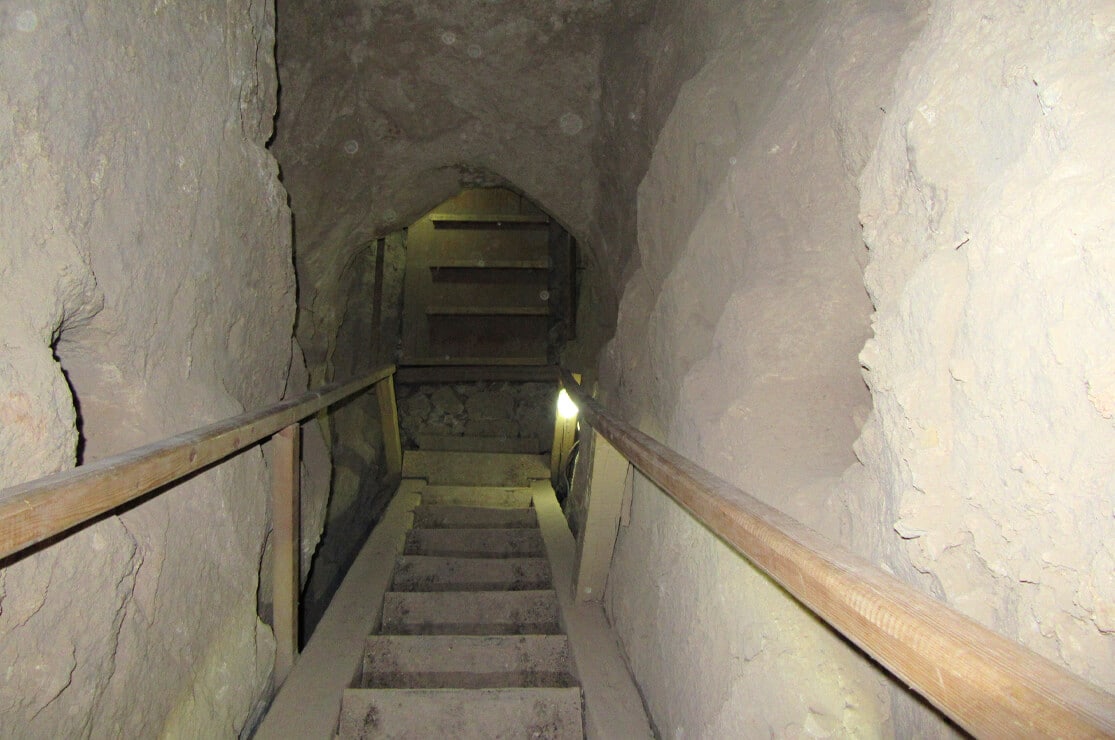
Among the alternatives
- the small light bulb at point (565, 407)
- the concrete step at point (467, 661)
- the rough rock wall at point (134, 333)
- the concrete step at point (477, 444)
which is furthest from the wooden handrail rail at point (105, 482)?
the concrete step at point (477, 444)

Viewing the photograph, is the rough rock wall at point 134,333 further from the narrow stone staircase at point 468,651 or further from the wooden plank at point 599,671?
the wooden plank at point 599,671

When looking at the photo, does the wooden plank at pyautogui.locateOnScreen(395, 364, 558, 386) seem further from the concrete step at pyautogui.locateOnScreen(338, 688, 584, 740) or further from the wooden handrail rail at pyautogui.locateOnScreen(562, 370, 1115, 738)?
the wooden handrail rail at pyautogui.locateOnScreen(562, 370, 1115, 738)

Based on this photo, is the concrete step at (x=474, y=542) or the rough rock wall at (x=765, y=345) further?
the concrete step at (x=474, y=542)

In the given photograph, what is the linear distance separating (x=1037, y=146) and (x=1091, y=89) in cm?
9

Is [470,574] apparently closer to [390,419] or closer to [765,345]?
[390,419]

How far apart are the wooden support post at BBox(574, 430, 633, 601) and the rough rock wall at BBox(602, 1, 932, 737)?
1.35 feet

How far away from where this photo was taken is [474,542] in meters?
5.08

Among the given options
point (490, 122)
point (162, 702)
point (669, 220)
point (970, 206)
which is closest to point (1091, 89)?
point (970, 206)

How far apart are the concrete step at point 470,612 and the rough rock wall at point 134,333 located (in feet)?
3.87

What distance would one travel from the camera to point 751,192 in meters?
2.14

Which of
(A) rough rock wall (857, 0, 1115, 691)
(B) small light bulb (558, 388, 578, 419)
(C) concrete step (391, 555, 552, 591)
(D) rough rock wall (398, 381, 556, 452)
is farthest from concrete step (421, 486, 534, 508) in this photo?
(A) rough rock wall (857, 0, 1115, 691)

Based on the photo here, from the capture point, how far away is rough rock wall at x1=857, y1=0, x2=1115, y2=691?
33.7 inches

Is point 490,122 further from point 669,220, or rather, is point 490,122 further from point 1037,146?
point 1037,146

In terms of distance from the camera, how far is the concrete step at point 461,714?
2.88m
